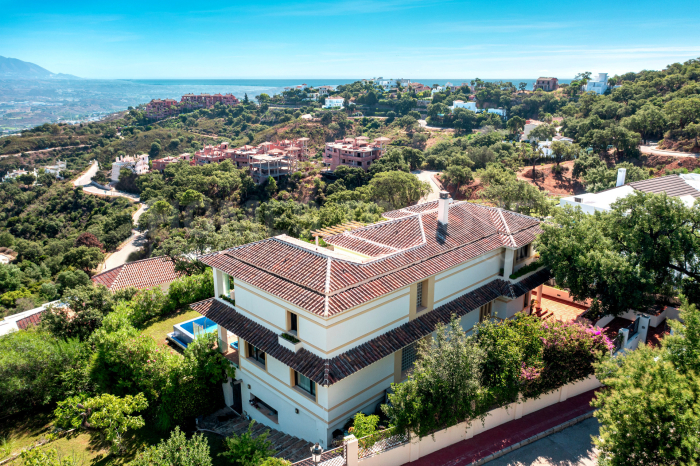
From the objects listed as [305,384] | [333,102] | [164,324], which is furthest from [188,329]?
[333,102]

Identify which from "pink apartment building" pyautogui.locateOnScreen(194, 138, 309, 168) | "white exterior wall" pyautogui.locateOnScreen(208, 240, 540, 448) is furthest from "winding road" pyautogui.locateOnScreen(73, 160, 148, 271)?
"white exterior wall" pyautogui.locateOnScreen(208, 240, 540, 448)

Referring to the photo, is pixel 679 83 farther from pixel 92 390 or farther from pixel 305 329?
pixel 92 390

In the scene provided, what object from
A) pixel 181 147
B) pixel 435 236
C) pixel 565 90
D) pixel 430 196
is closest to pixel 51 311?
pixel 435 236

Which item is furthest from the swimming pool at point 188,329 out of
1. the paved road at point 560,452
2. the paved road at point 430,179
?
the paved road at point 430,179

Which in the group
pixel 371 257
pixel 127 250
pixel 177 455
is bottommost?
pixel 127 250

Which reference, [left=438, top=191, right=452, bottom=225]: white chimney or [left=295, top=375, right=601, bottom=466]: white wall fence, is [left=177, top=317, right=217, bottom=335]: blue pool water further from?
[left=438, top=191, right=452, bottom=225]: white chimney

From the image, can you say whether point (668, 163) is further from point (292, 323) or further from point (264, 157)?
point (264, 157)
